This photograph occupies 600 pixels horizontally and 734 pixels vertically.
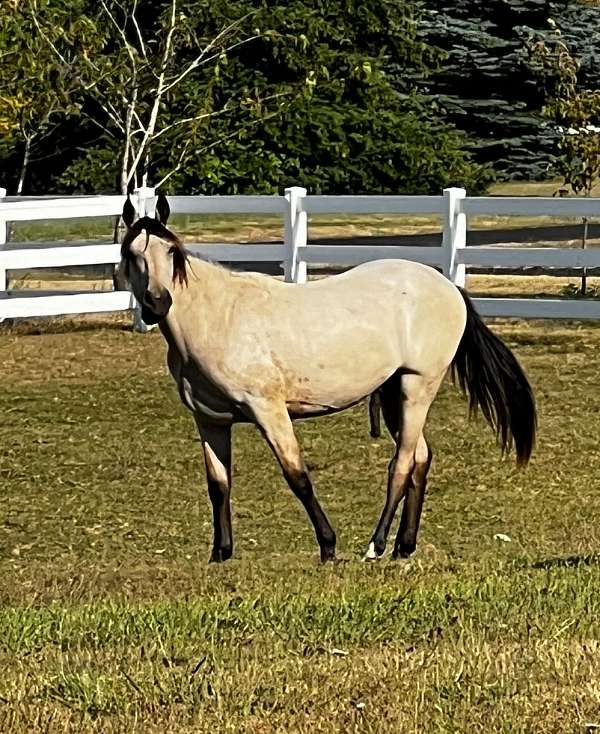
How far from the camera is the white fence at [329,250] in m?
17.3

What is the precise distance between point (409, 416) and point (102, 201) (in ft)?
34.5

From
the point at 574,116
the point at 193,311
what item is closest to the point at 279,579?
the point at 193,311

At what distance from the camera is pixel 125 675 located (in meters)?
4.99

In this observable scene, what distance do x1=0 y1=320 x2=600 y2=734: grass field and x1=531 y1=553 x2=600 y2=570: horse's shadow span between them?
2.1 inches

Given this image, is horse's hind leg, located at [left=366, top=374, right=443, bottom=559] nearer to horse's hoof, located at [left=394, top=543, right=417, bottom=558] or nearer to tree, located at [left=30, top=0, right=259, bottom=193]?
horse's hoof, located at [left=394, top=543, right=417, bottom=558]

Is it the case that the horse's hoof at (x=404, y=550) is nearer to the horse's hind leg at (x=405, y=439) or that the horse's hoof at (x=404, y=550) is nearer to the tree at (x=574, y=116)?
the horse's hind leg at (x=405, y=439)

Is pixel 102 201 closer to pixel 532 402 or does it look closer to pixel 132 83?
pixel 132 83

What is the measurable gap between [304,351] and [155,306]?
733 millimetres

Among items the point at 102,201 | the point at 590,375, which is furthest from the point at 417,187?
the point at 590,375

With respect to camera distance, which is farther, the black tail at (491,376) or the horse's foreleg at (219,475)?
the black tail at (491,376)

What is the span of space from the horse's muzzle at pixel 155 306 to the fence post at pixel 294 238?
10.6 meters

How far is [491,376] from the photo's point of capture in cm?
827

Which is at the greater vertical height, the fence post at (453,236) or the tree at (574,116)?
the tree at (574,116)

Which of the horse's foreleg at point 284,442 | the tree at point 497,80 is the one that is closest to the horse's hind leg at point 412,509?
the horse's foreleg at point 284,442
